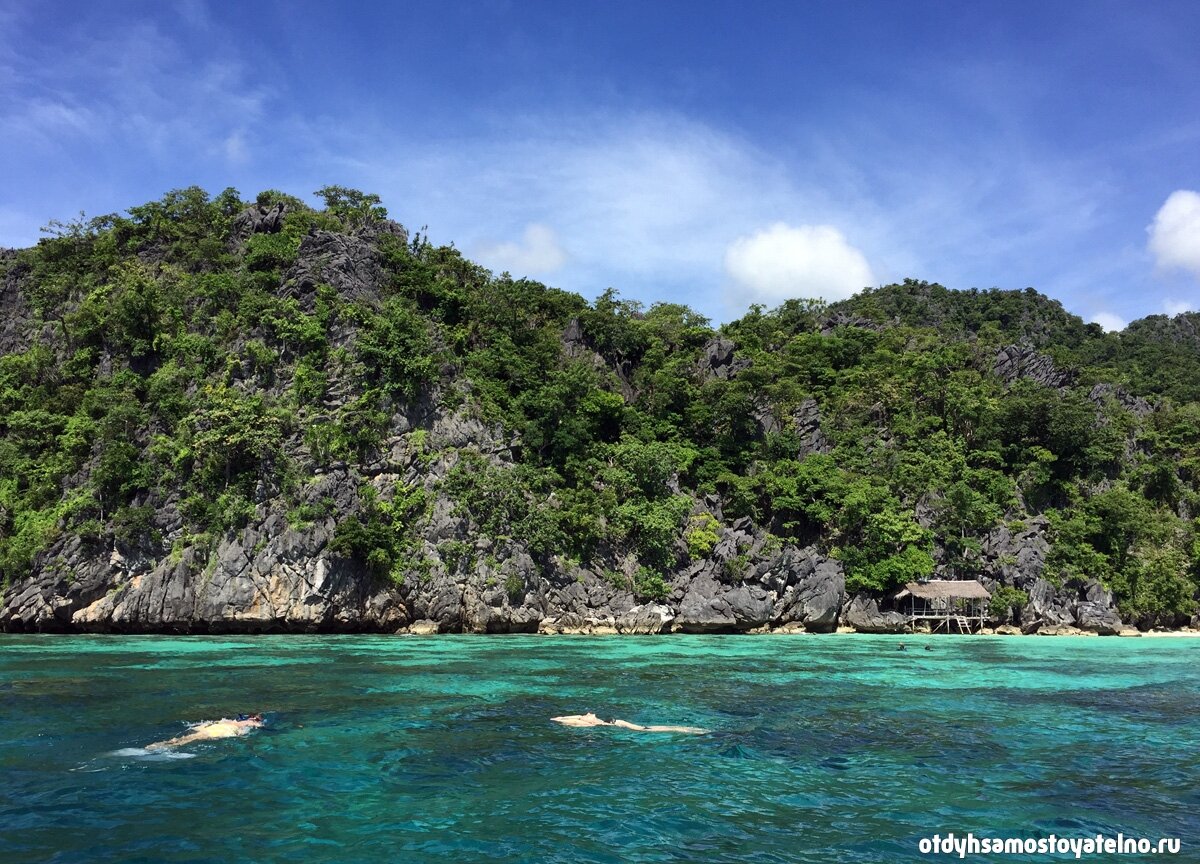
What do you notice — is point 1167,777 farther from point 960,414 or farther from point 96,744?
point 960,414

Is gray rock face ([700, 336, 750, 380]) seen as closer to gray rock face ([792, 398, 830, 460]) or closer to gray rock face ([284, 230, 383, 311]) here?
gray rock face ([792, 398, 830, 460])

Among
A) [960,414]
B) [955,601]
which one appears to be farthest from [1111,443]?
[955,601]

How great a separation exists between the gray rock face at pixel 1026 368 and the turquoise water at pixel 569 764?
123 ft

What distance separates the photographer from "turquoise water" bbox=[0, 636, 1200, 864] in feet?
24.5

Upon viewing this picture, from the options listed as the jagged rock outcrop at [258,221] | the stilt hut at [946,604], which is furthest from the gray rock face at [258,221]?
the stilt hut at [946,604]

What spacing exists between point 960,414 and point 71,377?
52161 mm

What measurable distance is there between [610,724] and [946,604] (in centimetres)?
3368

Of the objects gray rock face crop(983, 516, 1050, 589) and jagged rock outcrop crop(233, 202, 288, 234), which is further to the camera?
jagged rock outcrop crop(233, 202, 288, 234)

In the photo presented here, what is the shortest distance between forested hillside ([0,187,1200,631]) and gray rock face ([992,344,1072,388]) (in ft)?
0.76

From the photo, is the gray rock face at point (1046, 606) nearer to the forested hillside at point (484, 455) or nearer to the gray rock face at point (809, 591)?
the forested hillside at point (484, 455)

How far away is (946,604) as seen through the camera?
4062 centimetres

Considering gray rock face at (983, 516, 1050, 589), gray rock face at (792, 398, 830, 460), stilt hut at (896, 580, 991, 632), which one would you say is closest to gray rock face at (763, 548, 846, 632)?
stilt hut at (896, 580, 991, 632)

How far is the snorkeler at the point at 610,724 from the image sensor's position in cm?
1252

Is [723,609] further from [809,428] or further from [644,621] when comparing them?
[809,428]
